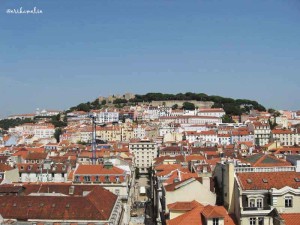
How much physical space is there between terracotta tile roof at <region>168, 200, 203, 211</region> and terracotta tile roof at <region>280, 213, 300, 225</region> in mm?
7796

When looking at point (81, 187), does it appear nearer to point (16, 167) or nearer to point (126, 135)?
point (16, 167)

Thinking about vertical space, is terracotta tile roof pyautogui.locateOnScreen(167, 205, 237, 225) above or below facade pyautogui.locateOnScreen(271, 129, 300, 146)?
above

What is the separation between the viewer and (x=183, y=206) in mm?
38281

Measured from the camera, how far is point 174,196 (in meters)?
40.7

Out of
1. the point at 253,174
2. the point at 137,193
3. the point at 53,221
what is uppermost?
the point at 253,174

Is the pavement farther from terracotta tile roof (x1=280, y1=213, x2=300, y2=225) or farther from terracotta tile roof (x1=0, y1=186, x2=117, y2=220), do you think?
terracotta tile roof (x1=280, y1=213, x2=300, y2=225)

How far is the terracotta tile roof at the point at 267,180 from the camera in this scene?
3353 cm

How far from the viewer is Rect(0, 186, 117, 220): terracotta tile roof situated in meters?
37.5

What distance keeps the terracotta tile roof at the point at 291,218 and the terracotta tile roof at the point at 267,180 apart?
6.80ft

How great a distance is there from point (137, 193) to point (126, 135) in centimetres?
8663

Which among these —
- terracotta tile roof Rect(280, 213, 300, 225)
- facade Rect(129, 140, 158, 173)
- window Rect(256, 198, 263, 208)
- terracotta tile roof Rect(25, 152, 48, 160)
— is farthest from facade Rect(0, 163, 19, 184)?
facade Rect(129, 140, 158, 173)

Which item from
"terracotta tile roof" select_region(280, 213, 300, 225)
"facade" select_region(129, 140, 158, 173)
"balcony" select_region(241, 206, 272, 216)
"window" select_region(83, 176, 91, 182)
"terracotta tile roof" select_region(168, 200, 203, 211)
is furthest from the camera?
"facade" select_region(129, 140, 158, 173)

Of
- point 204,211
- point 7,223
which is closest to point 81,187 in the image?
point 7,223

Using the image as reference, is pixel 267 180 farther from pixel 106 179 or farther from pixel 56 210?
pixel 106 179
